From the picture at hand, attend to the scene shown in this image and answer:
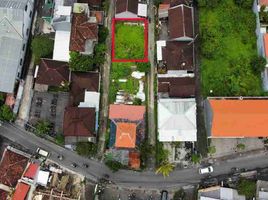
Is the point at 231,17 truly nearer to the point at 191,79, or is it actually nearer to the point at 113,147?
the point at 191,79

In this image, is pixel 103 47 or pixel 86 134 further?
pixel 103 47

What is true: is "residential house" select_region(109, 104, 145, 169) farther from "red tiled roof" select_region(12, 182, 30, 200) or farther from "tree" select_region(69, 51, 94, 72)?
"red tiled roof" select_region(12, 182, 30, 200)

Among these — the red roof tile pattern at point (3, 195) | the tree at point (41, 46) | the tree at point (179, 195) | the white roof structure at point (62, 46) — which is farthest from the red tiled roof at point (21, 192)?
the tree at point (179, 195)

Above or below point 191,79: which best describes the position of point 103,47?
above

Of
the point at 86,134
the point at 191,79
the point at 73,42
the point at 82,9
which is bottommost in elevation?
the point at 86,134

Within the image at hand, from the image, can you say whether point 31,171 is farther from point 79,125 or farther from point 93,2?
point 93,2

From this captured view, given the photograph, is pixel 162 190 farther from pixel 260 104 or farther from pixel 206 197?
pixel 260 104

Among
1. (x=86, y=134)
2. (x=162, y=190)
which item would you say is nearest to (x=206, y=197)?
(x=162, y=190)
